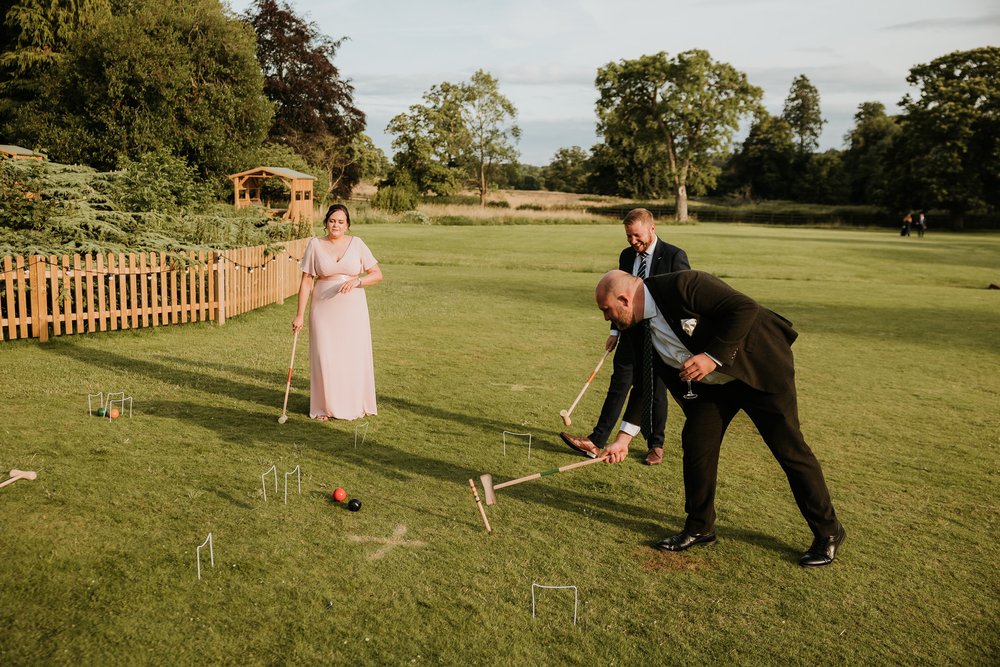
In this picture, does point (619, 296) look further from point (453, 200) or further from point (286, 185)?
point (453, 200)

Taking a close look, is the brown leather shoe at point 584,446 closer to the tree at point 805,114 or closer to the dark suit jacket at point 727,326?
the dark suit jacket at point 727,326

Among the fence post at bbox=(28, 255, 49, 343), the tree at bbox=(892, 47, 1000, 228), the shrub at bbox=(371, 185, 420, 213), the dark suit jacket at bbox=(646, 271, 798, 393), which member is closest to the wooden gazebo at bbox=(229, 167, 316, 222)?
the shrub at bbox=(371, 185, 420, 213)

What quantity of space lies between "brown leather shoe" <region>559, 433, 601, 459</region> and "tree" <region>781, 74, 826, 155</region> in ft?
376

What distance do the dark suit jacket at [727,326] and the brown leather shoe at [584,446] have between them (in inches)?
105

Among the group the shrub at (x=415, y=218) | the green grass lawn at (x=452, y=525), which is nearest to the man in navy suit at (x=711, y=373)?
the green grass lawn at (x=452, y=525)

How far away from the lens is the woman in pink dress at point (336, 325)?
27.0ft

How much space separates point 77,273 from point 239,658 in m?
10.1

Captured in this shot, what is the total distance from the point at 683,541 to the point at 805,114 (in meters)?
119

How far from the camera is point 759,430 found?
5207 mm

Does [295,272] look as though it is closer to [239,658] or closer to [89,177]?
[89,177]

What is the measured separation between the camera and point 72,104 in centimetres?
3672

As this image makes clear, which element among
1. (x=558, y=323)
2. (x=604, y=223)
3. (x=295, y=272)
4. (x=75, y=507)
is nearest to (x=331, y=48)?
(x=604, y=223)

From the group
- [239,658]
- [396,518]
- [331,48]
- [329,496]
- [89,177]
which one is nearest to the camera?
[239,658]

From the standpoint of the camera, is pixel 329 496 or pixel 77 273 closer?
pixel 329 496
